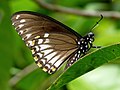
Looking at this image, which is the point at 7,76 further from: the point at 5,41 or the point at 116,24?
the point at 116,24

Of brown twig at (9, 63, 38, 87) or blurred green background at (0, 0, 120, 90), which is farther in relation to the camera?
brown twig at (9, 63, 38, 87)

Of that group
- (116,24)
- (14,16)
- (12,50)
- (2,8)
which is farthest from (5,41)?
(116,24)

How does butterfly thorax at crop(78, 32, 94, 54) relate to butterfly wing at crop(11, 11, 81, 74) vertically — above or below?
below

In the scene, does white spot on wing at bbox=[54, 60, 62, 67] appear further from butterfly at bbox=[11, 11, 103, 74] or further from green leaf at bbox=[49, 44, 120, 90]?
green leaf at bbox=[49, 44, 120, 90]

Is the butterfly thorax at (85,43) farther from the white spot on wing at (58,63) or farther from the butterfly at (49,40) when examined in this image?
the white spot on wing at (58,63)

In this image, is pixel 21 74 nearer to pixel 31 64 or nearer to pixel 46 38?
pixel 31 64

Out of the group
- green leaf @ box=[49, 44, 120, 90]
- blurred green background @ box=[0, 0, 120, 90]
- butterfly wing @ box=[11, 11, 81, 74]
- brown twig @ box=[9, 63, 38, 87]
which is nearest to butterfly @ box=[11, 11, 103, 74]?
butterfly wing @ box=[11, 11, 81, 74]

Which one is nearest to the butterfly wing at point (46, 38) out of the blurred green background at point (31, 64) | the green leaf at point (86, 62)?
the blurred green background at point (31, 64)
